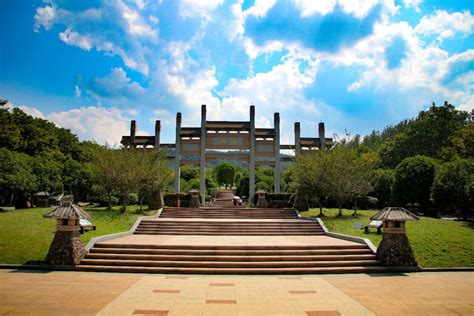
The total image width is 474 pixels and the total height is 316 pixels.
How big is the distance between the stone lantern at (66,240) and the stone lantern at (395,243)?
10.6 meters

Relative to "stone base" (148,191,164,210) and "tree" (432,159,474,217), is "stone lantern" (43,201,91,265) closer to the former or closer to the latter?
"stone base" (148,191,164,210)

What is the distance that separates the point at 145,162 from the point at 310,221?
40.4 ft

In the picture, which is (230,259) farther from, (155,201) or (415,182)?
(415,182)

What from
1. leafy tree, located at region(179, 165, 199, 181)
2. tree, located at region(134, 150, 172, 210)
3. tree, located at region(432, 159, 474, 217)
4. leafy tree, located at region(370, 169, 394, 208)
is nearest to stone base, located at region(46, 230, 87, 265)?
tree, located at region(134, 150, 172, 210)

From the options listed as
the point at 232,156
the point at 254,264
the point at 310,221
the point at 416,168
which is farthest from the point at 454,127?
the point at 254,264

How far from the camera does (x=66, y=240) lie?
11445 millimetres

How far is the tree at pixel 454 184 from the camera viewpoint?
832 inches

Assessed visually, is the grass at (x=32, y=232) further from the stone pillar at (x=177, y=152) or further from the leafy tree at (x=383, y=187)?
the leafy tree at (x=383, y=187)

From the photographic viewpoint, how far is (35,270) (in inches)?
428

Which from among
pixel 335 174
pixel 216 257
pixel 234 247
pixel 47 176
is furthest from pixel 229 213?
pixel 47 176

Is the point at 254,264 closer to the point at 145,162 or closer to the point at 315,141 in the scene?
the point at 145,162

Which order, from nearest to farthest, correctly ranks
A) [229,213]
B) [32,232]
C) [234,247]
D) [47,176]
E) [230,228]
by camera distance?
[234,247] < [32,232] < [230,228] < [229,213] < [47,176]

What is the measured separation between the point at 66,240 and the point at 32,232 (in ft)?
14.8

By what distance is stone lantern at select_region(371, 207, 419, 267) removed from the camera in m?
11.6
